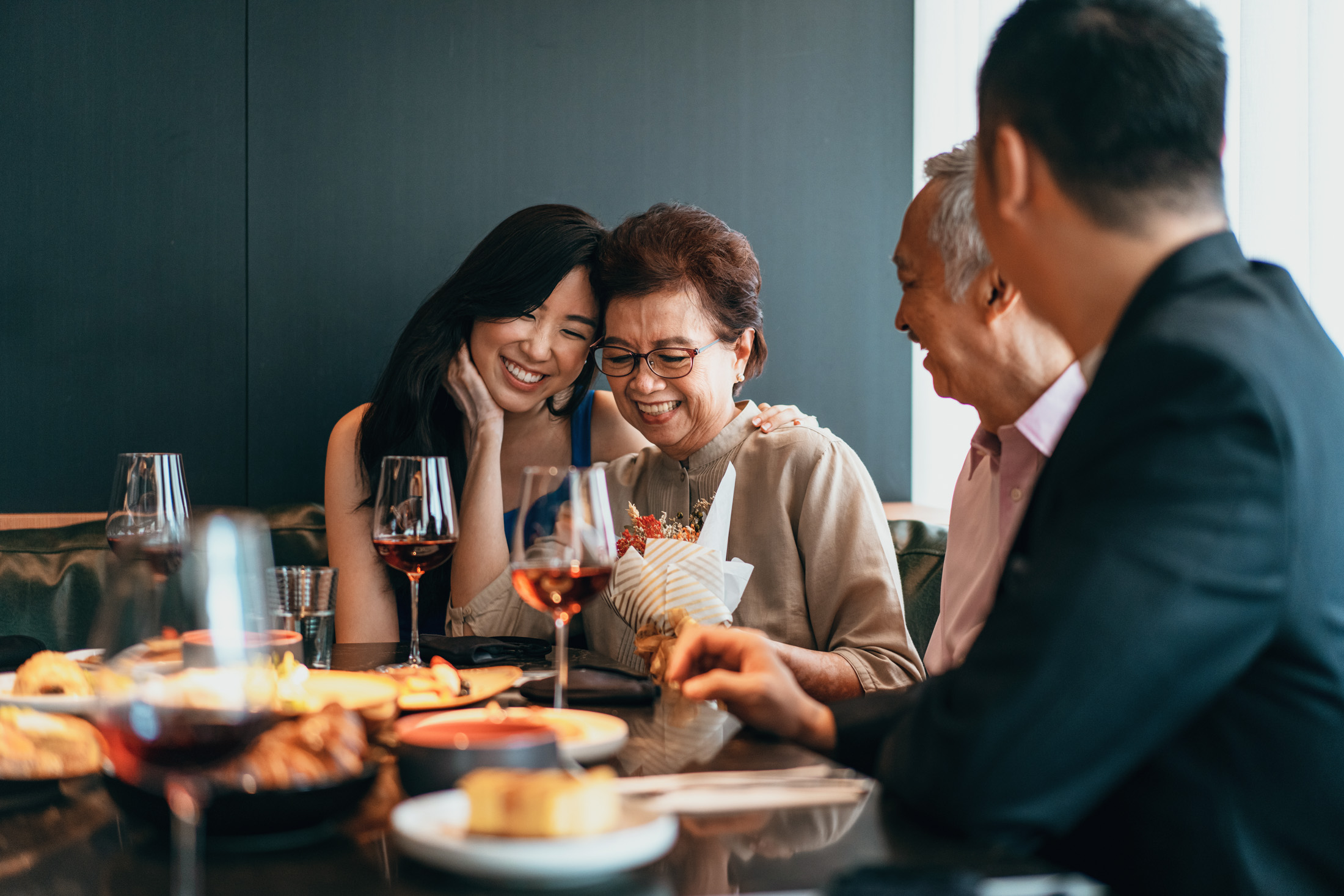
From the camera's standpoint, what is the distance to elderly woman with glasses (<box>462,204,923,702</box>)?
1.84 meters

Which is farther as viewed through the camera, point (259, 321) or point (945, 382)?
point (259, 321)

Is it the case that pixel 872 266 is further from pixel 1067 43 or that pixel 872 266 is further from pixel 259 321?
pixel 1067 43

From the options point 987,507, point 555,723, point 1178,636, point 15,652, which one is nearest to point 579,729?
point 555,723

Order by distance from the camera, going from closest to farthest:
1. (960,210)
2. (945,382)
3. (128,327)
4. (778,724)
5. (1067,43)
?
1. (1067,43)
2. (778,724)
3. (960,210)
4. (945,382)
5. (128,327)

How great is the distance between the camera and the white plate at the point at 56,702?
1.02 m

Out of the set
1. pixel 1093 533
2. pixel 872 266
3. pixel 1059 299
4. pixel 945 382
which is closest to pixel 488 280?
pixel 945 382

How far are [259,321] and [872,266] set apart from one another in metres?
1.62

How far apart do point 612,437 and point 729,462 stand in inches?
21.6

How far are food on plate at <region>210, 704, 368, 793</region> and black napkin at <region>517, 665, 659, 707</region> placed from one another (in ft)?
1.28

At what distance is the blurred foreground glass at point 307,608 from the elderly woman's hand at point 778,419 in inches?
35.7

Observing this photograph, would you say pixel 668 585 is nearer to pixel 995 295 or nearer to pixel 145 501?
pixel 995 295

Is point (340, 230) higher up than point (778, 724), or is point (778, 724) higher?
point (340, 230)

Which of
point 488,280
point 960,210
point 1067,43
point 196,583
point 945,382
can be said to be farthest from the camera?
point 488,280

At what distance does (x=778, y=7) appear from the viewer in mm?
2879
